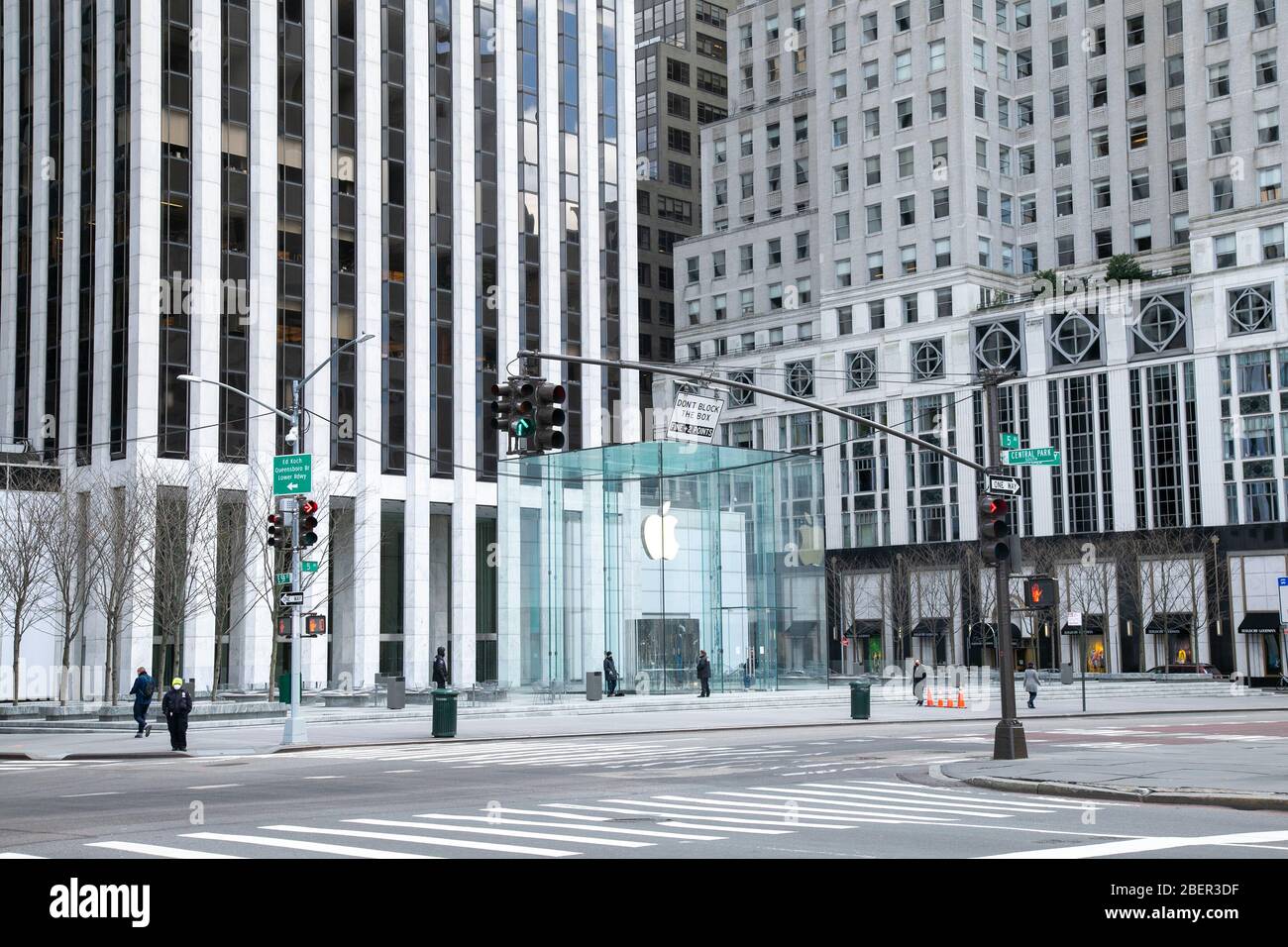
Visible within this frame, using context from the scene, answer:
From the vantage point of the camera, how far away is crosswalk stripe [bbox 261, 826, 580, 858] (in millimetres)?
13352

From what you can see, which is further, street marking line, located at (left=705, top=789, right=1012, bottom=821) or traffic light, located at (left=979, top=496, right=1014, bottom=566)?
traffic light, located at (left=979, top=496, right=1014, bottom=566)

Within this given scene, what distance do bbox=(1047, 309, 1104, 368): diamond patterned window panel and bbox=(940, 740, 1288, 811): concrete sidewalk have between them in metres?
70.8

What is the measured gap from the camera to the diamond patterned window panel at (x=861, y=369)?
104875mm

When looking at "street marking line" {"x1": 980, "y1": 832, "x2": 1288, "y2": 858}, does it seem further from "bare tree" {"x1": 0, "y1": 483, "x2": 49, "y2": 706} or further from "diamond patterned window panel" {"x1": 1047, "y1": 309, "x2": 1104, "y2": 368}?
"diamond patterned window panel" {"x1": 1047, "y1": 309, "x2": 1104, "y2": 368}

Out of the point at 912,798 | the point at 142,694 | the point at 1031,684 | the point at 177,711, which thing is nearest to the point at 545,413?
the point at 912,798

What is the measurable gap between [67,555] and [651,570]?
2024 cm

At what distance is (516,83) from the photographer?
76562mm

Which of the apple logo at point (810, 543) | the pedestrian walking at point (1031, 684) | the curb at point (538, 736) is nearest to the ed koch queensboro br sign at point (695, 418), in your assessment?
the apple logo at point (810, 543)

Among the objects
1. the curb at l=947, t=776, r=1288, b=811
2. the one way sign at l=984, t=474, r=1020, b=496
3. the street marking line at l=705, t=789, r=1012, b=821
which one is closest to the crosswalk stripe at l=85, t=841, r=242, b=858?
the street marking line at l=705, t=789, r=1012, b=821

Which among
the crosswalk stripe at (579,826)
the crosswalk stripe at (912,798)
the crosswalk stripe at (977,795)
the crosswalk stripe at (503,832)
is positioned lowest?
the crosswalk stripe at (977,795)

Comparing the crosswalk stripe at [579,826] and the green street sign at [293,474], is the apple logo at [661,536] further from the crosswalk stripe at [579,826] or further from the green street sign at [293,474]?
the crosswalk stripe at [579,826]

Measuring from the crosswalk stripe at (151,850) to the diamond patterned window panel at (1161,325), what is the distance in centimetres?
8544

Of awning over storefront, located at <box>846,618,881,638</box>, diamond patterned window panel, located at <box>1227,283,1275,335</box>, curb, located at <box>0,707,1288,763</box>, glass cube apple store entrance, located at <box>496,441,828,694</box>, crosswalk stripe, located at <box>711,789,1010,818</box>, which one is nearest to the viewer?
crosswalk stripe, located at <box>711,789,1010,818</box>
